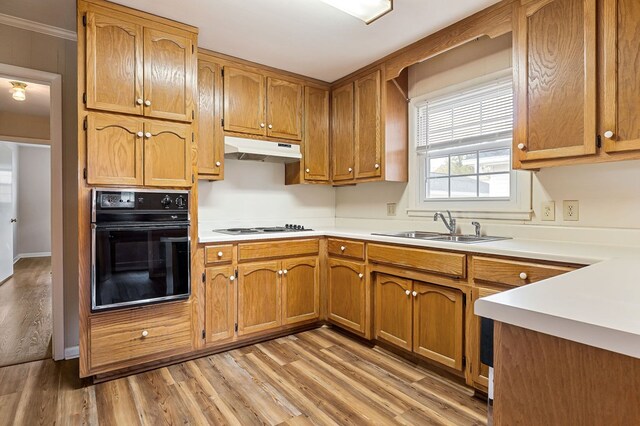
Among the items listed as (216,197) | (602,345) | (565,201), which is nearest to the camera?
(602,345)

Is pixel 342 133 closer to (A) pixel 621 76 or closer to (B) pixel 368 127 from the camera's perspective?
(B) pixel 368 127

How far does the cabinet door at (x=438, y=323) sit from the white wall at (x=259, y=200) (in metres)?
1.69

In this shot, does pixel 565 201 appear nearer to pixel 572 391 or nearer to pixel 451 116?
pixel 451 116

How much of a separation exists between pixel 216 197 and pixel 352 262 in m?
1.38

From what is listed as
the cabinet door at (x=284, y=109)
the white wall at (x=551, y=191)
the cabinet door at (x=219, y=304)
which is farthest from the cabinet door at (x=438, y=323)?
the cabinet door at (x=284, y=109)

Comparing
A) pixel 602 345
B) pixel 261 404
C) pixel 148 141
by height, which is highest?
pixel 148 141

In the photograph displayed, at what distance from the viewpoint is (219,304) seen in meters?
2.64

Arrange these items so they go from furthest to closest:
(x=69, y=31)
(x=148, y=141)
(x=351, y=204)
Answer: (x=351, y=204)
(x=69, y=31)
(x=148, y=141)

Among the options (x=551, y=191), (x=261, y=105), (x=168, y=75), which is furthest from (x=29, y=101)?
(x=551, y=191)

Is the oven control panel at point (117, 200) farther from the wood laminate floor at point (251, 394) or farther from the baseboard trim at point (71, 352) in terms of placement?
the baseboard trim at point (71, 352)

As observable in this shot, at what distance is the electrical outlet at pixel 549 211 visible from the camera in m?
2.21

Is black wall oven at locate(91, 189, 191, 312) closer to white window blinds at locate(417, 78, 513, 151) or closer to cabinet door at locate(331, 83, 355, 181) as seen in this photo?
cabinet door at locate(331, 83, 355, 181)

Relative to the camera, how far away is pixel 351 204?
3.78m

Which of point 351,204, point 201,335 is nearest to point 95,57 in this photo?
point 201,335
